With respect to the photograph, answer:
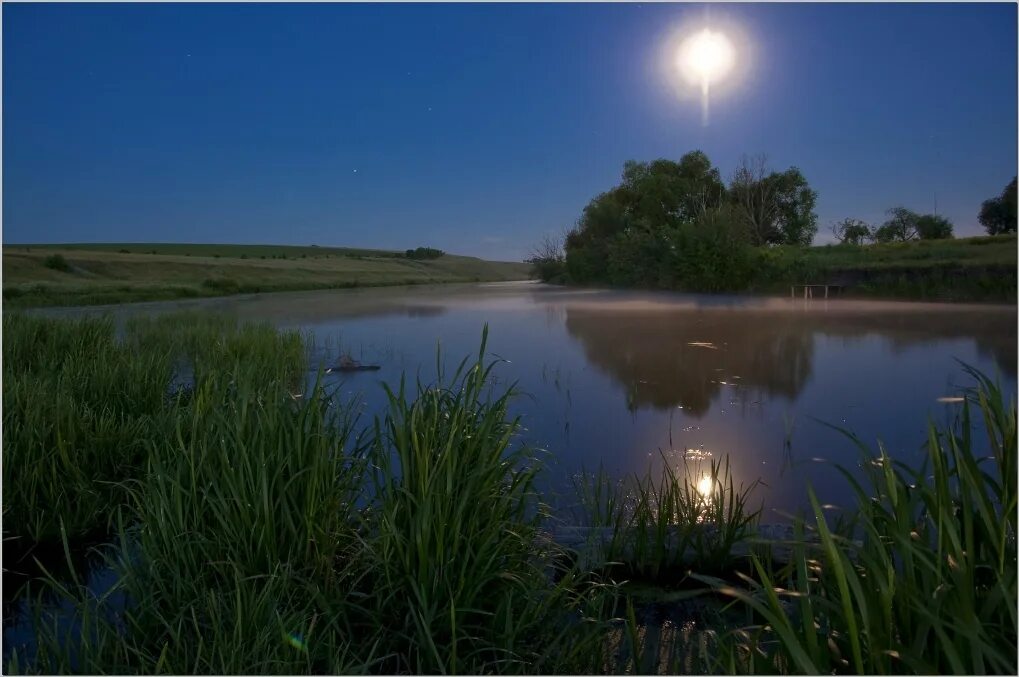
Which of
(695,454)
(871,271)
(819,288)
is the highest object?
(871,271)

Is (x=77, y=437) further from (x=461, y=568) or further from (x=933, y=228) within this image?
(x=933, y=228)

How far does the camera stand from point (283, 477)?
6.31ft

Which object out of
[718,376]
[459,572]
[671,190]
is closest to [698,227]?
[671,190]

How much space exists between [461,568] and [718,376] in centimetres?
488

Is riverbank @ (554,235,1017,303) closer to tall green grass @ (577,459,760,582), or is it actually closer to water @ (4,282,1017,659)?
water @ (4,282,1017,659)

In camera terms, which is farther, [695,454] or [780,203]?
[780,203]

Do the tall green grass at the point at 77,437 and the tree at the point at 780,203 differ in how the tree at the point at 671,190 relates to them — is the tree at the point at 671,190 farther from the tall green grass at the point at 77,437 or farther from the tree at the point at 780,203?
the tall green grass at the point at 77,437

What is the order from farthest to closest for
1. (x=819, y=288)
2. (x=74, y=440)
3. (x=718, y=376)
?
(x=819, y=288), (x=718, y=376), (x=74, y=440)

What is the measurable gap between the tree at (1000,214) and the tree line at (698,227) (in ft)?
0.08

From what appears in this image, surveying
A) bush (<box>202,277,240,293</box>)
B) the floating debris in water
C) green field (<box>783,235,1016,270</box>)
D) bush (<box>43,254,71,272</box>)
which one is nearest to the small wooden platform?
green field (<box>783,235,1016,270</box>)

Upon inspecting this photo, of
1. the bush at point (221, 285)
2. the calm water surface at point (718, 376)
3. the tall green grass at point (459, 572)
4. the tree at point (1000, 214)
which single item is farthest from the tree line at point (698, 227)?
the tall green grass at point (459, 572)

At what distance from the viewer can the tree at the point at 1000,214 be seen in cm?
1565

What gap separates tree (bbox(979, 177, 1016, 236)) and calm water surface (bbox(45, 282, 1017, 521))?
5.60 m

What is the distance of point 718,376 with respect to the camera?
6.05 m
